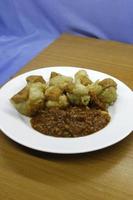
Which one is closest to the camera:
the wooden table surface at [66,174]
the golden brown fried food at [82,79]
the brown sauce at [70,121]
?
the wooden table surface at [66,174]

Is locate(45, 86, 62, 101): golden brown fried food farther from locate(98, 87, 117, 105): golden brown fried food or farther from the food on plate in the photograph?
locate(98, 87, 117, 105): golden brown fried food

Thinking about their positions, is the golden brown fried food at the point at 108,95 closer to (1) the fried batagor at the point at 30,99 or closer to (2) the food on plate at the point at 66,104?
(2) the food on plate at the point at 66,104

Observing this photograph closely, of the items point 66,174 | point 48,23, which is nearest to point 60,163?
point 66,174

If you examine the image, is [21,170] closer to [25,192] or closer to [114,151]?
[25,192]

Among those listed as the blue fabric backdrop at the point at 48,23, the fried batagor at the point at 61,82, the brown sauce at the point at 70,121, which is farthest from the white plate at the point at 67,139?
the blue fabric backdrop at the point at 48,23

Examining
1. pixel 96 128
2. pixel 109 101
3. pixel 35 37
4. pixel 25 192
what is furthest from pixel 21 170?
pixel 35 37

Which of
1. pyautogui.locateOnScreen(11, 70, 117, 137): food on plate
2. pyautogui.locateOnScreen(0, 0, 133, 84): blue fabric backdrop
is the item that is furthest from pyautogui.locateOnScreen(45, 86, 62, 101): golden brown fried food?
pyautogui.locateOnScreen(0, 0, 133, 84): blue fabric backdrop

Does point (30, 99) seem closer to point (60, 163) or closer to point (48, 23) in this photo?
point (60, 163)
